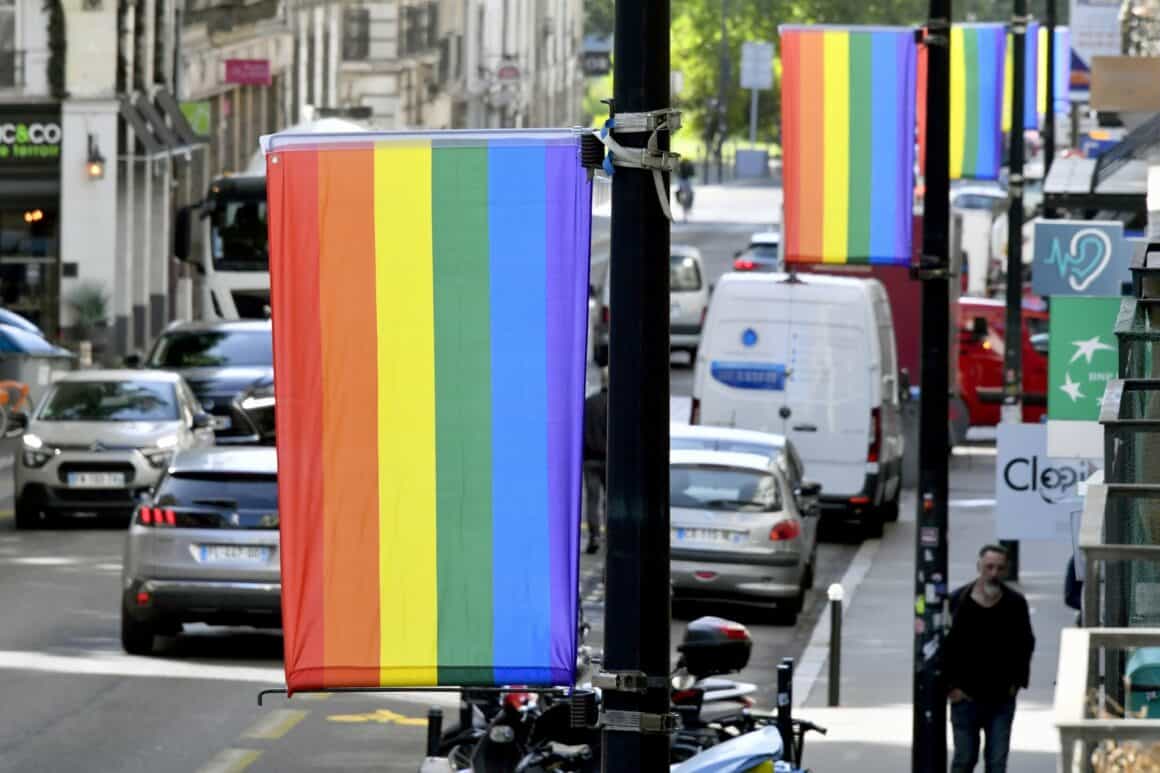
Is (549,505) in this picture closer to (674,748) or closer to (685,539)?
(674,748)

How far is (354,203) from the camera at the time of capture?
27.1 feet

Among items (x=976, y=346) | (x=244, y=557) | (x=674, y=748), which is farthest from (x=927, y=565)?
(x=976, y=346)

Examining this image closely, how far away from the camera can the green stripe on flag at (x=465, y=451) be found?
8039 mm

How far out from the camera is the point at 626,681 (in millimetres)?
7016

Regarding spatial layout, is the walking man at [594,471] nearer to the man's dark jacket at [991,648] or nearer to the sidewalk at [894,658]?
the sidewalk at [894,658]

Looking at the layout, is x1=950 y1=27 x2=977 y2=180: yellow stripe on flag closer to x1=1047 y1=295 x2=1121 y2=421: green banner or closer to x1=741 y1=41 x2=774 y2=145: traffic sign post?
x1=1047 y1=295 x2=1121 y2=421: green banner

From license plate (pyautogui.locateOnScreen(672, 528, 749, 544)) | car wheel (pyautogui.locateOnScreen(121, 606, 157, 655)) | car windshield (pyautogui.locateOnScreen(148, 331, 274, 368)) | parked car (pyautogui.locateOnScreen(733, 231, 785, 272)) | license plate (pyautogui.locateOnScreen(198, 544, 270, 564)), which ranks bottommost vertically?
car wheel (pyautogui.locateOnScreen(121, 606, 157, 655))

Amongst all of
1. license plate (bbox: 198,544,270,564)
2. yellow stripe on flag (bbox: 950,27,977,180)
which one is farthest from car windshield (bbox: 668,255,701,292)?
license plate (bbox: 198,544,270,564)

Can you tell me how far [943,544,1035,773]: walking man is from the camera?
13938 mm

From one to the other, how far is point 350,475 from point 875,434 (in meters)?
18.5

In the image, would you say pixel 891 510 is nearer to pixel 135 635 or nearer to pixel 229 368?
pixel 229 368

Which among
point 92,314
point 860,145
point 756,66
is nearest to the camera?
point 860,145

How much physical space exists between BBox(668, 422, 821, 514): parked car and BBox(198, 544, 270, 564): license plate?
4.81 meters

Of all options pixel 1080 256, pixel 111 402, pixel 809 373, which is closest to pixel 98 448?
pixel 111 402
